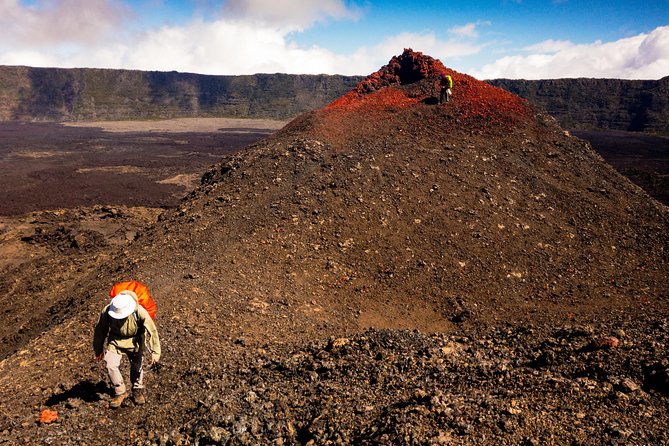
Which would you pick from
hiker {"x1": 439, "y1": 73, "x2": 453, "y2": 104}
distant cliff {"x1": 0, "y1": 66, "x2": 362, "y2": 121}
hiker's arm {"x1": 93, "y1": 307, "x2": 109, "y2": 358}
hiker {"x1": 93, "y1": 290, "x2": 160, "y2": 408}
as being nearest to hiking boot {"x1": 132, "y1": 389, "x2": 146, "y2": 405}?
hiker {"x1": 93, "y1": 290, "x2": 160, "y2": 408}

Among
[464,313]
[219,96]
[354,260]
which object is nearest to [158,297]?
[354,260]

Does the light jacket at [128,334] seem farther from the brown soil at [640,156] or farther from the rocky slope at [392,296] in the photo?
the brown soil at [640,156]

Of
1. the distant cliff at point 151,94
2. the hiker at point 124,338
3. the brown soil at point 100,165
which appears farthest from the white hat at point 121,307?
the distant cliff at point 151,94

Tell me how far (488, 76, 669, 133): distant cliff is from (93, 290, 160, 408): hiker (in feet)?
272

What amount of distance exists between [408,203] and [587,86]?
87.4 meters

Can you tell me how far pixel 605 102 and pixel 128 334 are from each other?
93.0 m

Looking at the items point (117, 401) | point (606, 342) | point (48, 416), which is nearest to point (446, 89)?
point (606, 342)

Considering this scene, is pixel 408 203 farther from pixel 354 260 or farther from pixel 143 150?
pixel 143 150

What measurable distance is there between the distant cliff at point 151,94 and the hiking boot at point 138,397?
316 ft

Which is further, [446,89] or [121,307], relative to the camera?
[446,89]

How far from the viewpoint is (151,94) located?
3954 inches

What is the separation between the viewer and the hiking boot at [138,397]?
4986 millimetres

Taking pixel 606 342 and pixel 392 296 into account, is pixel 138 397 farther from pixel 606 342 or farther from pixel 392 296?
pixel 606 342

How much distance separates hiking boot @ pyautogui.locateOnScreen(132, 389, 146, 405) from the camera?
499 cm
